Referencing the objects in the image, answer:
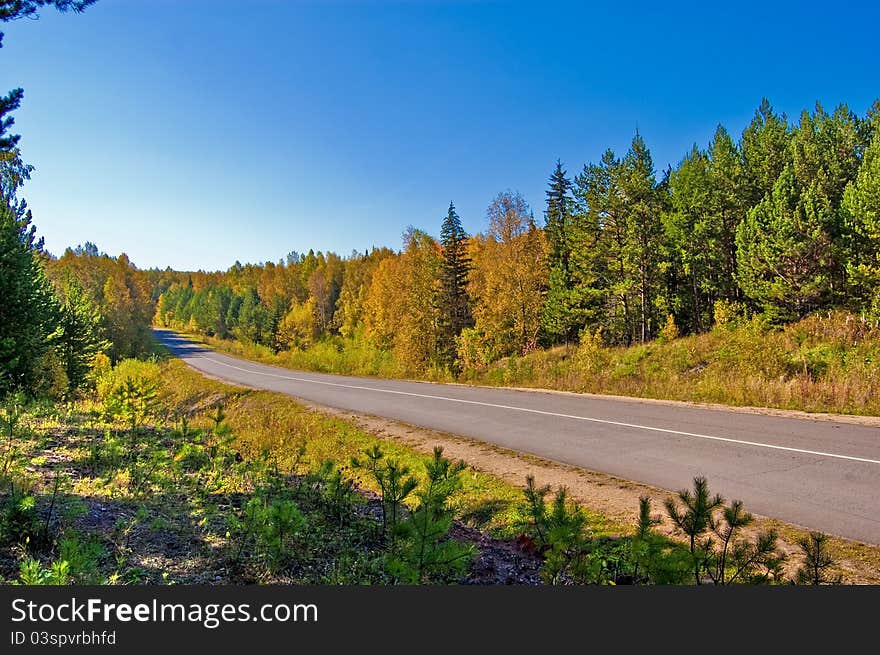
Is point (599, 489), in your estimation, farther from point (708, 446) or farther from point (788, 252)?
point (788, 252)

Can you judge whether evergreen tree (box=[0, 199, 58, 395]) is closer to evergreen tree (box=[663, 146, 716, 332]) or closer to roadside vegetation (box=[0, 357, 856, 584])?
roadside vegetation (box=[0, 357, 856, 584])

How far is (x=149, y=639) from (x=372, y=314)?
43.7 metres

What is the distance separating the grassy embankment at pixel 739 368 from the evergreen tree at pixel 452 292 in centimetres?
438

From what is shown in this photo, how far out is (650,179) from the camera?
25.7 m

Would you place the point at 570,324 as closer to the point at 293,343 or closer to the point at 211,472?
the point at 211,472

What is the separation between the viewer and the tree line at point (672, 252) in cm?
2005

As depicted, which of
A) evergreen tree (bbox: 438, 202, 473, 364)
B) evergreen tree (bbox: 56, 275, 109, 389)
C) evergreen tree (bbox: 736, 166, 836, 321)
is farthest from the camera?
evergreen tree (bbox: 438, 202, 473, 364)

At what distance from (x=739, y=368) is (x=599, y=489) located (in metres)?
12.2

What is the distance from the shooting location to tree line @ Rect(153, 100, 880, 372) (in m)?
20.0

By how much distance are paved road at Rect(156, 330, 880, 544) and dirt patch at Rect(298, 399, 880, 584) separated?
332mm

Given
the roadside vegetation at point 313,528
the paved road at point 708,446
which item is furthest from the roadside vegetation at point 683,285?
the roadside vegetation at point 313,528

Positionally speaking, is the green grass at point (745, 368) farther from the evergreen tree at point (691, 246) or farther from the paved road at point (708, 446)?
the evergreen tree at point (691, 246)

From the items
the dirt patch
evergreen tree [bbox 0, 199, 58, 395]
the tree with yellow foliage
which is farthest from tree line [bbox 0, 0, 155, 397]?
the tree with yellow foliage

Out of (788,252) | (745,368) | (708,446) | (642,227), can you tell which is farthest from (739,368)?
(642,227)
